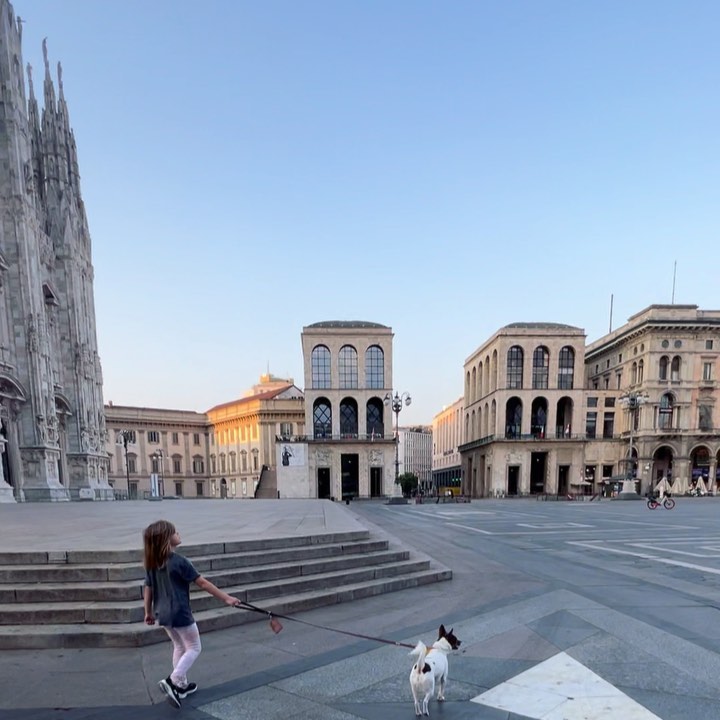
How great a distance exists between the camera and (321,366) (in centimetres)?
6075

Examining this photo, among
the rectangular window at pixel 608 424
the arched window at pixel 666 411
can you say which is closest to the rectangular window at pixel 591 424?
the rectangular window at pixel 608 424

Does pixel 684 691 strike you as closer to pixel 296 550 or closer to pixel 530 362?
pixel 296 550

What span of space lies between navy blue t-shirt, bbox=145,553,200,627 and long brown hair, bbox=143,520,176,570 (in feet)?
0.18

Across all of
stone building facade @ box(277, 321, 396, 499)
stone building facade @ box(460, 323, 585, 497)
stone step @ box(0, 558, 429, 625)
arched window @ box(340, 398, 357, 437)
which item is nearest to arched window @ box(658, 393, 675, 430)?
stone building facade @ box(460, 323, 585, 497)

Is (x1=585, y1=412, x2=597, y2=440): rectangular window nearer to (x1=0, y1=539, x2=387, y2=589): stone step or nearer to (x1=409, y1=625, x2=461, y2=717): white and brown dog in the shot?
(x1=0, y1=539, x2=387, y2=589): stone step

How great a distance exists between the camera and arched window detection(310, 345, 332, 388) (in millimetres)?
60375

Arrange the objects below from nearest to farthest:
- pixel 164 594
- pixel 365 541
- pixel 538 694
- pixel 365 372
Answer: pixel 164 594 → pixel 538 694 → pixel 365 541 → pixel 365 372

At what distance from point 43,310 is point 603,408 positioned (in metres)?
67.1

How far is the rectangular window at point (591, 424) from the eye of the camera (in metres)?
64.2

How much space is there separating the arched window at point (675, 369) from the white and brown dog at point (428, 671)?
67988 millimetres

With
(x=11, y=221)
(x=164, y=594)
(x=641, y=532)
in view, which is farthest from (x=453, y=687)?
(x=11, y=221)

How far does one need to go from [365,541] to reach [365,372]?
51466 millimetres

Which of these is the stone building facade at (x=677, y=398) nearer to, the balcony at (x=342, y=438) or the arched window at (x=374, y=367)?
the balcony at (x=342, y=438)

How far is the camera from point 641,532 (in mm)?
15422
